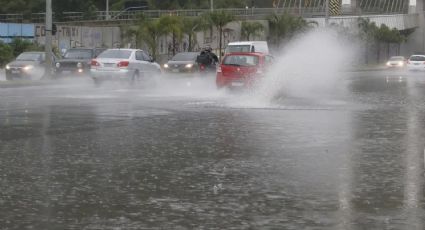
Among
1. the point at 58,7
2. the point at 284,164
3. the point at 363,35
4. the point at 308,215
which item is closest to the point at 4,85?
the point at 284,164

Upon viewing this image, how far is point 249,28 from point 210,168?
5991 cm

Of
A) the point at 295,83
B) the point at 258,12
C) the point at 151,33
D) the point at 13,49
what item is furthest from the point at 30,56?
the point at 258,12

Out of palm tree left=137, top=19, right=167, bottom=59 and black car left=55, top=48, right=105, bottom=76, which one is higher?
palm tree left=137, top=19, right=167, bottom=59

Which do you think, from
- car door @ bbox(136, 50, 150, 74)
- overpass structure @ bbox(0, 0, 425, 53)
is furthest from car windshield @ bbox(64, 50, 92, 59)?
overpass structure @ bbox(0, 0, 425, 53)

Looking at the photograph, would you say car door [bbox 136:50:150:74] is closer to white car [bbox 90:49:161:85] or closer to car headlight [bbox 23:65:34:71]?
white car [bbox 90:49:161:85]

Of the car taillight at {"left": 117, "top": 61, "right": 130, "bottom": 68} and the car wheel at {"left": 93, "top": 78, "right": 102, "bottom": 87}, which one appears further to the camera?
the car wheel at {"left": 93, "top": 78, "right": 102, "bottom": 87}

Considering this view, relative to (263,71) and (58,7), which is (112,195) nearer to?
(263,71)

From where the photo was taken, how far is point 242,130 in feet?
54.3

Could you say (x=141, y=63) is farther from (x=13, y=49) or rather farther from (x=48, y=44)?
(x=13, y=49)

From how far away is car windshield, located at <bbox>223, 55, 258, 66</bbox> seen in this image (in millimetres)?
28031

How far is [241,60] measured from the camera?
92.2 ft

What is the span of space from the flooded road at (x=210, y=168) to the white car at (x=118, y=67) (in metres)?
10.4

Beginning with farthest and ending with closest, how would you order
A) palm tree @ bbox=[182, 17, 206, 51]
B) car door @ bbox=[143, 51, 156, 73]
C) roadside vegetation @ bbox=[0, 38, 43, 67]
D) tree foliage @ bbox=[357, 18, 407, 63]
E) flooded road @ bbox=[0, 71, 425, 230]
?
tree foliage @ bbox=[357, 18, 407, 63], palm tree @ bbox=[182, 17, 206, 51], roadside vegetation @ bbox=[0, 38, 43, 67], car door @ bbox=[143, 51, 156, 73], flooded road @ bbox=[0, 71, 425, 230]

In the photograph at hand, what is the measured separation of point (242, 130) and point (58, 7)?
93044 millimetres
